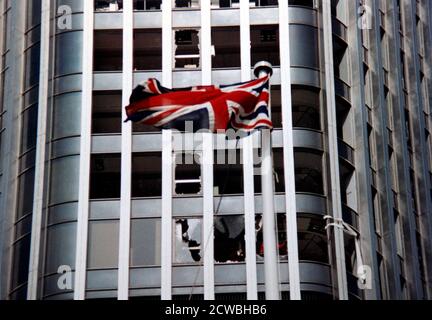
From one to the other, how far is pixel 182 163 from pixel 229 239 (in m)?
4.06

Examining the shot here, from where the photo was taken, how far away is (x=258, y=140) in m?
48.5

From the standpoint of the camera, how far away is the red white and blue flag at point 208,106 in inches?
1132

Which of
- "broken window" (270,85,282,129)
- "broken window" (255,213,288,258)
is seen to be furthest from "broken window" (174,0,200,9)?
"broken window" (255,213,288,258)

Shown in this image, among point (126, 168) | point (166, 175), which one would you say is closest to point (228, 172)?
point (166, 175)

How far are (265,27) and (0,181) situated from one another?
13.7 metres

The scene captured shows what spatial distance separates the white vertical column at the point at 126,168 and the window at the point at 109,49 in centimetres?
46

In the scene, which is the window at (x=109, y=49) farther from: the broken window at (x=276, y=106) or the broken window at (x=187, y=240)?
the broken window at (x=187, y=240)

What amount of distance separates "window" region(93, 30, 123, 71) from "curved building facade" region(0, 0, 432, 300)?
6cm

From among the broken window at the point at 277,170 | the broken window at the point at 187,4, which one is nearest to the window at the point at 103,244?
the broken window at the point at 277,170

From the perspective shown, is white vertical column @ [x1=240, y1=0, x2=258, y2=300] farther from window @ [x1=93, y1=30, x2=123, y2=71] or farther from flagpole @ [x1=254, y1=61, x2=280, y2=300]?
flagpole @ [x1=254, y1=61, x2=280, y2=300]

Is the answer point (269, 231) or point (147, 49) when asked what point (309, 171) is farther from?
point (269, 231)

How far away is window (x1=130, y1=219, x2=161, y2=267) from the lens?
46.3 m

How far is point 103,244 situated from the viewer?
46.5 meters
